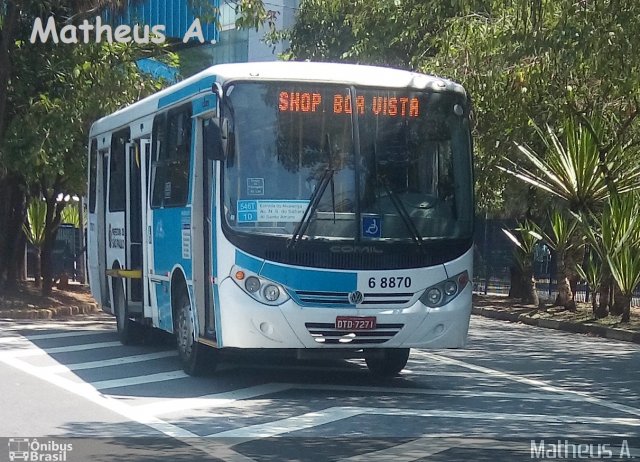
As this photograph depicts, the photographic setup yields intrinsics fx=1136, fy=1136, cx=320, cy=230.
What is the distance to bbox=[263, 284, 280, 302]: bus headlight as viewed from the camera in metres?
11.7

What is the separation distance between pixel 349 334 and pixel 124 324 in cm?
560

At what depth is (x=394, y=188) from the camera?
A: 1202 cm

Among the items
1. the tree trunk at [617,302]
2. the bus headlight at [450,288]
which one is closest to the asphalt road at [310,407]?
the bus headlight at [450,288]

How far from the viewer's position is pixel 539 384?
1341 cm

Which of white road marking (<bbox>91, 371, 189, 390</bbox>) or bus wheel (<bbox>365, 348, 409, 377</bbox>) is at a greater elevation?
bus wheel (<bbox>365, 348, 409, 377</bbox>)

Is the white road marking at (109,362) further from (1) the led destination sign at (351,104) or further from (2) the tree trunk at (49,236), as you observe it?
(2) the tree trunk at (49,236)

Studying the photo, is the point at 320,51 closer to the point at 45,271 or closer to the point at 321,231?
the point at 45,271

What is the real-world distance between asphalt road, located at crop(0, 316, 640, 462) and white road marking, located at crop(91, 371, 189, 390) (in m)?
0.02

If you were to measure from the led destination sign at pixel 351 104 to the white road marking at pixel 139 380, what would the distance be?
353 centimetres

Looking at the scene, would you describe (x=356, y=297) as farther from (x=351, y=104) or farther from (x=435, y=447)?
(x=435, y=447)

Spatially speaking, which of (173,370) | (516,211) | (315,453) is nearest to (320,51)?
(516,211)

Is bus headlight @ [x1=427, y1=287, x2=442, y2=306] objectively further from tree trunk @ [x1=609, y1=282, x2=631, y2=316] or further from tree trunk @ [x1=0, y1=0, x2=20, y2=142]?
tree trunk @ [x1=0, y1=0, x2=20, y2=142]

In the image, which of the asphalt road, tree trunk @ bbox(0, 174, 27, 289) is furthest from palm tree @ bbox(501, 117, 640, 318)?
tree trunk @ bbox(0, 174, 27, 289)

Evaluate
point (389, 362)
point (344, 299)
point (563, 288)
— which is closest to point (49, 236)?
point (563, 288)
